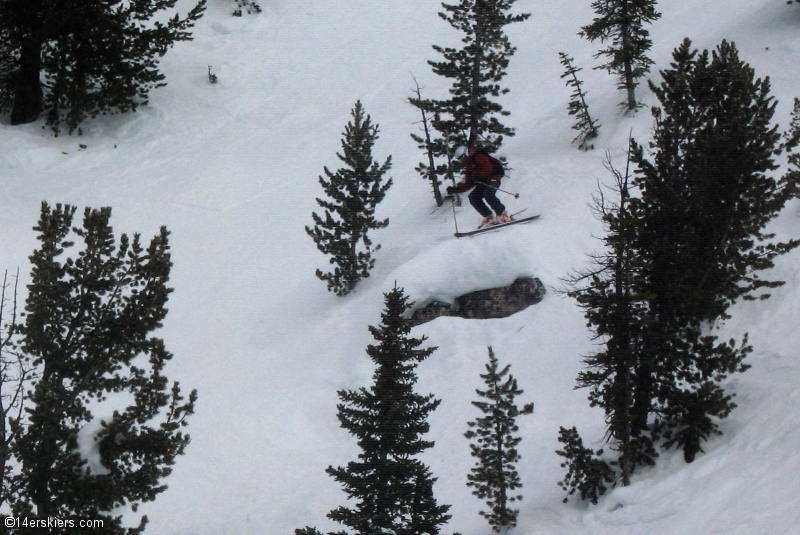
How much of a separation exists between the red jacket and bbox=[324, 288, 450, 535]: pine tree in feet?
22.3

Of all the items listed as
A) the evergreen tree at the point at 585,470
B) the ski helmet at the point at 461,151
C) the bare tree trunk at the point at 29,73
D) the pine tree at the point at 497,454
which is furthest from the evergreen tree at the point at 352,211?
the bare tree trunk at the point at 29,73

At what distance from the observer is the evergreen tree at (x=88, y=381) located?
10195mm

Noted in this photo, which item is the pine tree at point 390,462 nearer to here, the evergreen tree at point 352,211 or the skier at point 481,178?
the skier at point 481,178

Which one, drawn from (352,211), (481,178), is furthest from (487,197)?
(352,211)

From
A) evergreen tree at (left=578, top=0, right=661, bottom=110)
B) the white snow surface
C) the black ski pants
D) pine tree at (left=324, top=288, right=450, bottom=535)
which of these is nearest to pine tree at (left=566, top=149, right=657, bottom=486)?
the white snow surface

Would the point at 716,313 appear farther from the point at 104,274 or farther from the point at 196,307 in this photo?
the point at 196,307

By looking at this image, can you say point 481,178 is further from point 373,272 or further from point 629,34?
point 629,34

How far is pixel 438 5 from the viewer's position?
3972cm

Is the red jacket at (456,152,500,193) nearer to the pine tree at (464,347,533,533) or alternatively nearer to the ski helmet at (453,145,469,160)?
the ski helmet at (453,145,469,160)

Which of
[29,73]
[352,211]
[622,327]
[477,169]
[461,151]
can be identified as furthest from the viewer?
[29,73]

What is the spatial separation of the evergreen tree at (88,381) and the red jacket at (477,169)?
871 centimetres

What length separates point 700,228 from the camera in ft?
42.1

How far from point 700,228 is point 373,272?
32.6 feet

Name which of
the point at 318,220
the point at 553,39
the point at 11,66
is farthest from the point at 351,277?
the point at 553,39
